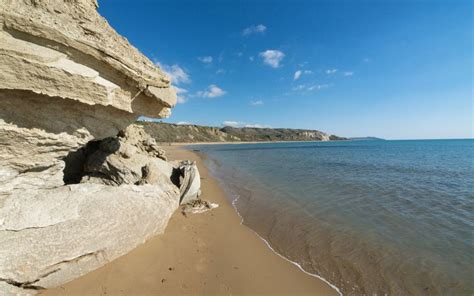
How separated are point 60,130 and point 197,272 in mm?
4331

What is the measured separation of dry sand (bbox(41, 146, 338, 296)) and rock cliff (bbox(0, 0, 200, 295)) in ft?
1.12

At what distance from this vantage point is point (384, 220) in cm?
809

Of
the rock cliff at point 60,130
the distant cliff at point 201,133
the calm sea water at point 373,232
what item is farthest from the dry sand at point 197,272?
the distant cliff at point 201,133

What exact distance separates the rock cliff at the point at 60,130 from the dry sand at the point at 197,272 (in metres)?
0.34

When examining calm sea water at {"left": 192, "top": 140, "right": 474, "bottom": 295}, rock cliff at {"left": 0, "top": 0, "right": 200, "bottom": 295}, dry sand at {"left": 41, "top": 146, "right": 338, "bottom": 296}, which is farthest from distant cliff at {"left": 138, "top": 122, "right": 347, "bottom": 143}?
dry sand at {"left": 41, "top": 146, "right": 338, "bottom": 296}

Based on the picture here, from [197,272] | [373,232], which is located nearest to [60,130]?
[197,272]

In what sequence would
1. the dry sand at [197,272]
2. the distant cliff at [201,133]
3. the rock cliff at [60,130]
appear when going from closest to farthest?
the rock cliff at [60,130], the dry sand at [197,272], the distant cliff at [201,133]

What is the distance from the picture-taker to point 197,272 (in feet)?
16.1

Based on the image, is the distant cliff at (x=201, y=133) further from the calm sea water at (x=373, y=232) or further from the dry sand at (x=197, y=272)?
the dry sand at (x=197, y=272)

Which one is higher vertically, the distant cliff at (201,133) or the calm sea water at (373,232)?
the distant cliff at (201,133)

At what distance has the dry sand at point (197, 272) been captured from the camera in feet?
14.1

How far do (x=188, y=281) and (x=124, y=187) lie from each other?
270 cm

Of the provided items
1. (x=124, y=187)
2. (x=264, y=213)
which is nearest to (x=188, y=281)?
(x=124, y=187)

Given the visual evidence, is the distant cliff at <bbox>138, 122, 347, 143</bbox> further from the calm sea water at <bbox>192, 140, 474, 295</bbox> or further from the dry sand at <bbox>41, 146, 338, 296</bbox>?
the dry sand at <bbox>41, 146, 338, 296</bbox>
